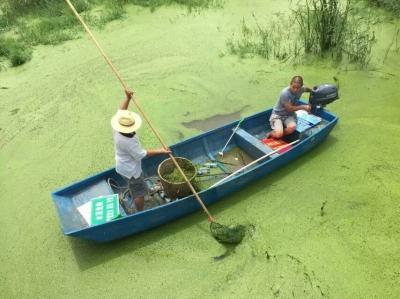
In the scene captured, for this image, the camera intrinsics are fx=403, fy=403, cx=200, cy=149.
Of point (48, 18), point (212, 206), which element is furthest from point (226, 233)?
point (48, 18)

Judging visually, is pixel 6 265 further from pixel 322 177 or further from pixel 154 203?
pixel 322 177

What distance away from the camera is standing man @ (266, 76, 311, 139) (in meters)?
4.65

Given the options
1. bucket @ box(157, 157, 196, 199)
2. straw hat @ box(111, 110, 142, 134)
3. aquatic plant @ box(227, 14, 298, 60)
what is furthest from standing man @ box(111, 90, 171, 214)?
aquatic plant @ box(227, 14, 298, 60)

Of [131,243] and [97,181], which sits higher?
[97,181]

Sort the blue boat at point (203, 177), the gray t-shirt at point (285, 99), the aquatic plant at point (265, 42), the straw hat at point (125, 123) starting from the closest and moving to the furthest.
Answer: the straw hat at point (125, 123)
the blue boat at point (203, 177)
the gray t-shirt at point (285, 99)
the aquatic plant at point (265, 42)

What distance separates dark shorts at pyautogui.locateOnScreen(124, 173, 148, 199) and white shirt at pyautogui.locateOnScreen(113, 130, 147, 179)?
87 millimetres

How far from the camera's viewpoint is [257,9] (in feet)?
25.3

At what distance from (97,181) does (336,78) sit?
3.87m

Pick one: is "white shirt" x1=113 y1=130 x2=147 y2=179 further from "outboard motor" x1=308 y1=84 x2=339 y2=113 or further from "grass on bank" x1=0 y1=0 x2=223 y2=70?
"grass on bank" x1=0 y1=0 x2=223 y2=70

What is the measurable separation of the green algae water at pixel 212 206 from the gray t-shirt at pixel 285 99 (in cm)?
61

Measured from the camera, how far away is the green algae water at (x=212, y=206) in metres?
3.60

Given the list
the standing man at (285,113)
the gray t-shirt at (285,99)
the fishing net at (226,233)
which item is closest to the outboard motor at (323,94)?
the standing man at (285,113)

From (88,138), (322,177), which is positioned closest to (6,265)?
(88,138)

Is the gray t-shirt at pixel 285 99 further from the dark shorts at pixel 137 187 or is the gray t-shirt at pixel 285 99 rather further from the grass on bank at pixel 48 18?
the grass on bank at pixel 48 18
